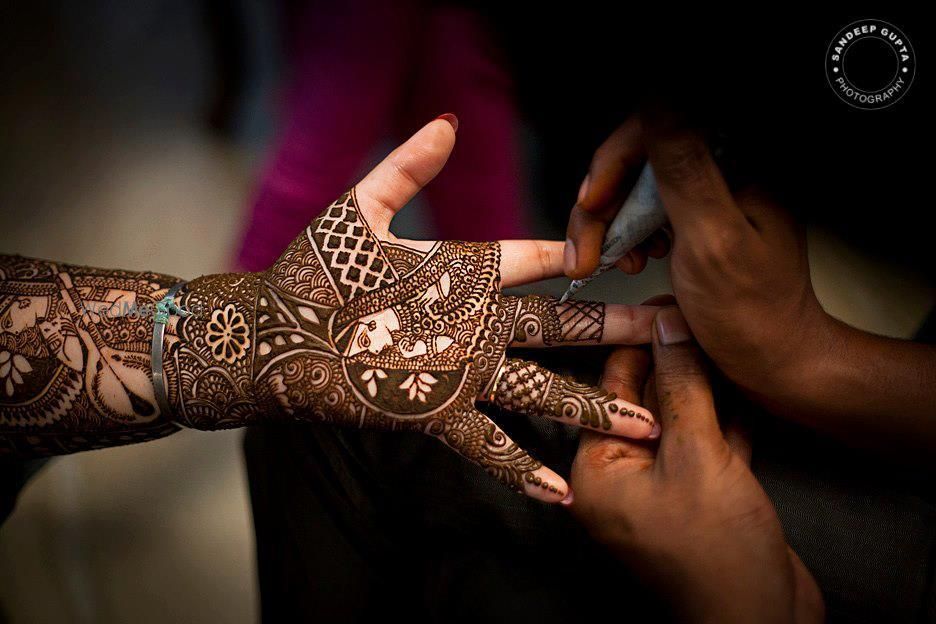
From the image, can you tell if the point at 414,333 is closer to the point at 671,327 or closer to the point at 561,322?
the point at 561,322

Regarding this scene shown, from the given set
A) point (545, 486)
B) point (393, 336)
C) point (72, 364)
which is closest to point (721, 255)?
point (545, 486)

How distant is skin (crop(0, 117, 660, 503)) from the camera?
0.98 meters

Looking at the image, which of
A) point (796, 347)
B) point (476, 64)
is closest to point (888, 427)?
point (796, 347)

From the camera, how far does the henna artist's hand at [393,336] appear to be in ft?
3.20

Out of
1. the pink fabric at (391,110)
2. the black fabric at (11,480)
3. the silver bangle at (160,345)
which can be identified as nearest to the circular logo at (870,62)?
the pink fabric at (391,110)

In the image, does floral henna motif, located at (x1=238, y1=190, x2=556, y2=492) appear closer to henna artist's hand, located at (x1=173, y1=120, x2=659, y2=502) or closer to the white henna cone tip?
henna artist's hand, located at (x1=173, y1=120, x2=659, y2=502)

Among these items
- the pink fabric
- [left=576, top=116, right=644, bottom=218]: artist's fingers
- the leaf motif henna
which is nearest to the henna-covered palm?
the leaf motif henna

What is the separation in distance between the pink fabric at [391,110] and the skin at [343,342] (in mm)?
755

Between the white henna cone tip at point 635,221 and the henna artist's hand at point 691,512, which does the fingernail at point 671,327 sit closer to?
the henna artist's hand at point 691,512

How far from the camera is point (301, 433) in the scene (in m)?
1.15

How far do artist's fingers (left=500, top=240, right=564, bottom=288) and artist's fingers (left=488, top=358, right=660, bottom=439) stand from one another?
0.16 meters

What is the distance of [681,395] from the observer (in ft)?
3.00

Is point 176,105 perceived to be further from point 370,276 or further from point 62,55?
point 370,276

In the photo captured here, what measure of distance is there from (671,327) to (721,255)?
22 cm
